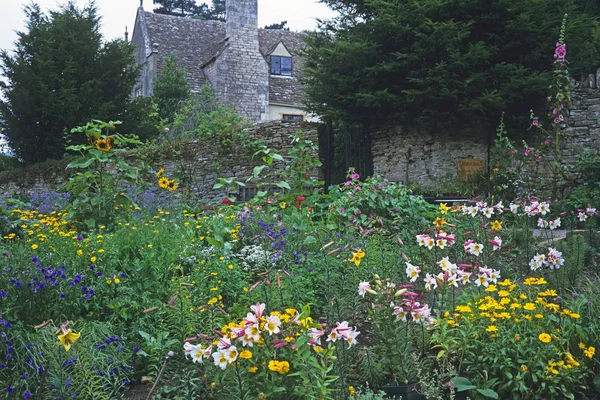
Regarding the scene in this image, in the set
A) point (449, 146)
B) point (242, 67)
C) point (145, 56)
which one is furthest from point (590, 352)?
point (145, 56)

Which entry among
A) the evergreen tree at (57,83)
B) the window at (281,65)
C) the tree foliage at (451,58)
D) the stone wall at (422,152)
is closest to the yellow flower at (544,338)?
the tree foliage at (451,58)

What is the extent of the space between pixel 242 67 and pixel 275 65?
2.10 metres

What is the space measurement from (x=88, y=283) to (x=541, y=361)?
2841 mm

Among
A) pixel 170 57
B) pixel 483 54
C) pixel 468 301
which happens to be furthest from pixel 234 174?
pixel 170 57

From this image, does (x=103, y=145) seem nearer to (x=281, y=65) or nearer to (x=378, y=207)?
(x=378, y=207)

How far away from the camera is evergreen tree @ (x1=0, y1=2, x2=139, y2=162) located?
44.2 ft

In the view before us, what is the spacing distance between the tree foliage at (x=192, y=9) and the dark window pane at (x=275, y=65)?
16.6 metres

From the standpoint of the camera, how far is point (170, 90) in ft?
65.7

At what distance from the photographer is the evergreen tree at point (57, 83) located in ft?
44.2

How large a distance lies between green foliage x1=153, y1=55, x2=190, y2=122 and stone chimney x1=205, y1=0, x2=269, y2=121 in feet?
6.31

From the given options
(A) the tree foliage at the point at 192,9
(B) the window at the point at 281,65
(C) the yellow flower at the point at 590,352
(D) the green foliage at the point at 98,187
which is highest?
(A) the tree foliage at the point at 192,9

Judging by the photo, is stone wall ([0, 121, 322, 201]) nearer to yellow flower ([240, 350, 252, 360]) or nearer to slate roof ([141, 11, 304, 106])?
yellow flower ([240, 350, 252, 360])

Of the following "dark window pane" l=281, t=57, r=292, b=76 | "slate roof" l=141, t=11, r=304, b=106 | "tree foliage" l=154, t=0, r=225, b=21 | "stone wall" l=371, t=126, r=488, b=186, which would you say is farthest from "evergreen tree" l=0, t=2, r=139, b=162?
"tree foliage" l=154, t=0, r=225, b=21

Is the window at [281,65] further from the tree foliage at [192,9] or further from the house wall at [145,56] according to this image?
the tree foliage at [192,9]
